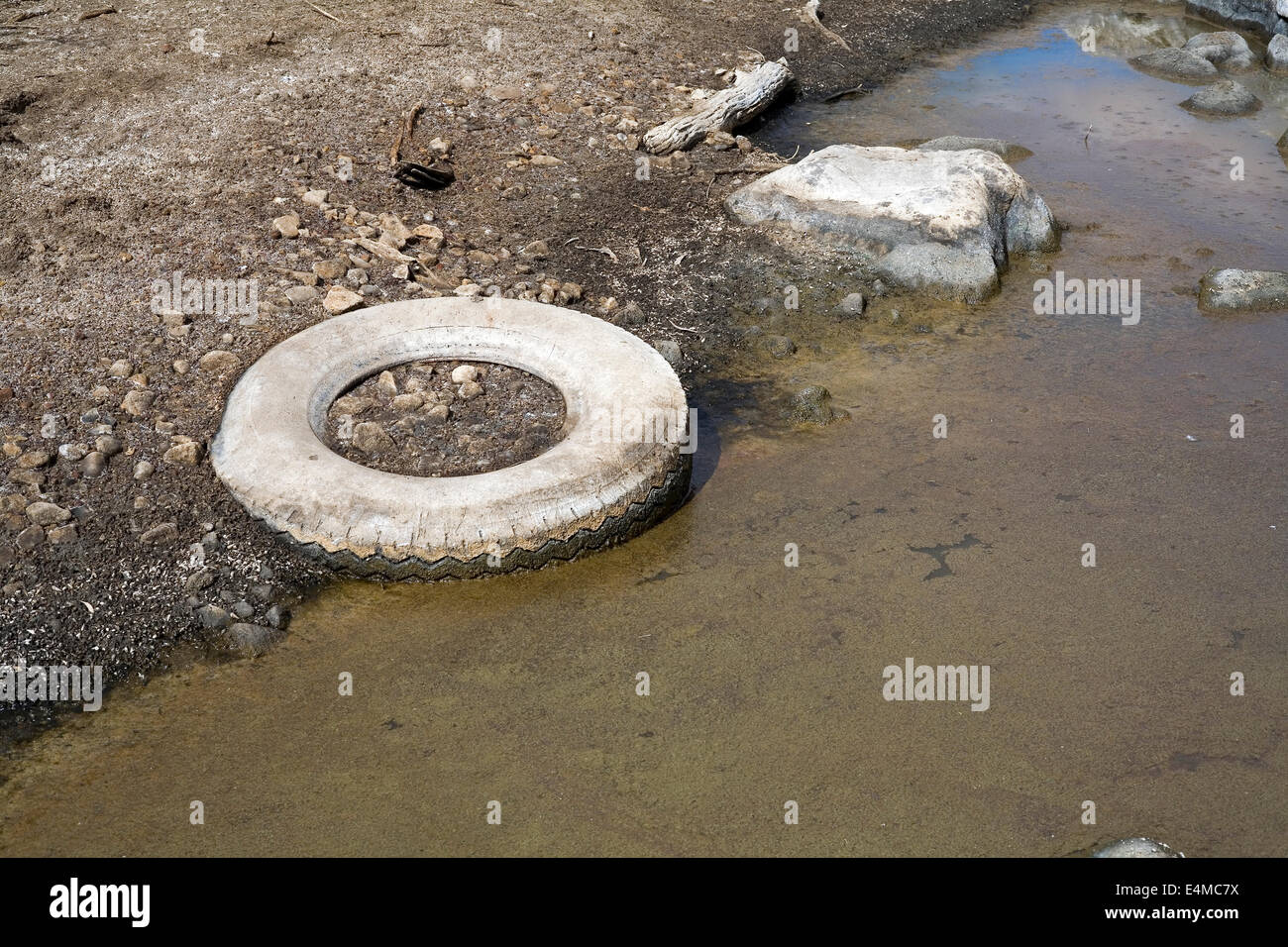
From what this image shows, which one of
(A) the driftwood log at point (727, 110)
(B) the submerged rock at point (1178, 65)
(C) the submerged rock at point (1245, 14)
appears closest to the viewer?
(A) the driftwood log at point (727, 110)

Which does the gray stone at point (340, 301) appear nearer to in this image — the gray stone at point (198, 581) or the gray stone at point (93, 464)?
the gray stone at point (93, 464)

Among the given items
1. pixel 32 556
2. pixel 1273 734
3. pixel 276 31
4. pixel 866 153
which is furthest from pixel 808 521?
pixel 276 31

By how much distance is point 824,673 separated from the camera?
164 inches

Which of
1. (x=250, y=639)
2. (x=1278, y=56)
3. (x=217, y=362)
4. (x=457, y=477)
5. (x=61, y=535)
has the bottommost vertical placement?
(x=250, y=639)

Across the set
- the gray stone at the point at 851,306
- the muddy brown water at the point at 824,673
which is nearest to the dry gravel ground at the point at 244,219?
the muddy brown water at the point at 824,673

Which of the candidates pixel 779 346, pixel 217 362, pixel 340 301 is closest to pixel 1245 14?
pixel 779 346

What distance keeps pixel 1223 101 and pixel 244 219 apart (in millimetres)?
8697

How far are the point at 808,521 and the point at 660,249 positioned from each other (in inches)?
107

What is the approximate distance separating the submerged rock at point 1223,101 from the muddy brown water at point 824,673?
17.1ft

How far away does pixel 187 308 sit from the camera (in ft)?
18.9

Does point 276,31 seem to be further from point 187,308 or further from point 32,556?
point 32,556

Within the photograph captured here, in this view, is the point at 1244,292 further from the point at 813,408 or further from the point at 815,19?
the point at 815,19

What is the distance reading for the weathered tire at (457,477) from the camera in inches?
172

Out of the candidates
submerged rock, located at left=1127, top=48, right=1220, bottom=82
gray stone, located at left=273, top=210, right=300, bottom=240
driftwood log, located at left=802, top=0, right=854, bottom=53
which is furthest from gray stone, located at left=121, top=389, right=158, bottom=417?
submerged rock, located at left=1127, top=48, right=1220, bottom=82
